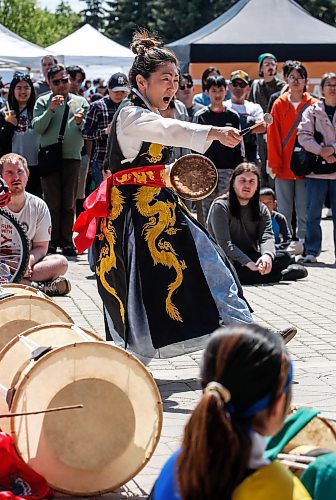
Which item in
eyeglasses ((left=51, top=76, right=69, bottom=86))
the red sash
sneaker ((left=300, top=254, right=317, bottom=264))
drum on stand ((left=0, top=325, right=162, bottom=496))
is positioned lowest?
sneaker ((left=300, top=254, right=317, bottom=264))

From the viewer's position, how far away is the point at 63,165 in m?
11.3

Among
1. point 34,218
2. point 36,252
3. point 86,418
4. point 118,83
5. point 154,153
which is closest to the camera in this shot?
point 86,418

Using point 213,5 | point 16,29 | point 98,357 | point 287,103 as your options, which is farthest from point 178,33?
point 98,357

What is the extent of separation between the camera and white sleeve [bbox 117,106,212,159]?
499 centimetres

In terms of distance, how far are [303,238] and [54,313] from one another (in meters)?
7.24

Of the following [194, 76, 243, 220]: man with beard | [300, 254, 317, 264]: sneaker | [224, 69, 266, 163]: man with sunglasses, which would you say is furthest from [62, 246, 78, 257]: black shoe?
[300, 254, 317, 264]: sneaker

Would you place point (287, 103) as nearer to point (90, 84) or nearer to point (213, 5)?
point (90, 84)

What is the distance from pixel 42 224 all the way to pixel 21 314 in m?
3.67

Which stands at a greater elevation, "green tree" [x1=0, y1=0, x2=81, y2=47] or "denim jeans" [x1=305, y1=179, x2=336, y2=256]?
"green tree" [x1=0, y1=0, x2=81, y2=47]

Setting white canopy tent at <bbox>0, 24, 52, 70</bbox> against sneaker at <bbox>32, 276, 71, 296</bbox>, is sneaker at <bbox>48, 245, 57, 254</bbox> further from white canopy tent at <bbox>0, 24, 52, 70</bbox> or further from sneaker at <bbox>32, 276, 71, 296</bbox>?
white canopy tent at <bbox>0, 24, 52, 70</bbox>

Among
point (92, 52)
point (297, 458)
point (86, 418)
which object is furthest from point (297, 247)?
point (92, 52)

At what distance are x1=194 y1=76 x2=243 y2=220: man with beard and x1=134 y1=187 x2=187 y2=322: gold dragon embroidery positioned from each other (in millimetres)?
5283

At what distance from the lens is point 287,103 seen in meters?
11.4

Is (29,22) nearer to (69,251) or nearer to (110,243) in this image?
(69,251)
